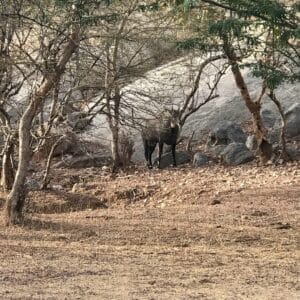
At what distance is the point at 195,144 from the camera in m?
20.9

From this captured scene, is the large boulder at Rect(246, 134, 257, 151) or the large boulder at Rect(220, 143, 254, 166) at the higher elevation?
the large boulder at Rect(246, 134, 257, 151)

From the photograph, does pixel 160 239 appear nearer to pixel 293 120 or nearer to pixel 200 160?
pixel 200 160

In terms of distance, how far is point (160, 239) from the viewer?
30.3ft

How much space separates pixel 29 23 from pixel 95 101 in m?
3.46

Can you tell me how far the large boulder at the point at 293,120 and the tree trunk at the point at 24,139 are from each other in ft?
40.3

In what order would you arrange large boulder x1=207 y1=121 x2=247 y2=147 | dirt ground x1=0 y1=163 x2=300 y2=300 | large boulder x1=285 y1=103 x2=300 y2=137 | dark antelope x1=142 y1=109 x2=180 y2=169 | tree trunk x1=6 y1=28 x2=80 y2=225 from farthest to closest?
large boulder x1=285 y1=103 x2=300 y2=137, large boulder x1=207 y1=121 x2=247 y2=147, dark antelope x1=142 y1=109 x2=180 y2=169, tree trunk x1=6 y1=28 x2=80 y2=225, dirt ground x1=0 y1=163 x2=300 y2=300

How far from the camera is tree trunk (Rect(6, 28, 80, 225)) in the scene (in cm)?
964

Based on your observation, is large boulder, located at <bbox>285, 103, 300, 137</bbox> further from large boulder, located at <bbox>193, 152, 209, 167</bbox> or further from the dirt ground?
the dirt ground

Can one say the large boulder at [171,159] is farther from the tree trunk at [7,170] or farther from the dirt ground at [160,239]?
the tree trunk at [7,170]

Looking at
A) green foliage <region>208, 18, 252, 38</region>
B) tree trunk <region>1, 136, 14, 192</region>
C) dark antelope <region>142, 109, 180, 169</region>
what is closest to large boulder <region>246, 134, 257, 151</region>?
dark antelope <region>142, 109, 180, 169</region>

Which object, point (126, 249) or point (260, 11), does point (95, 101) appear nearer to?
point (126, 249)

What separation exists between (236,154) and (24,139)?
30.0ft

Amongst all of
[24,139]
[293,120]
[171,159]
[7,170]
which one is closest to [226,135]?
[171,159]

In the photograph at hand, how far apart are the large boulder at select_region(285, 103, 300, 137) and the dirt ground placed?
4751 millimetres
